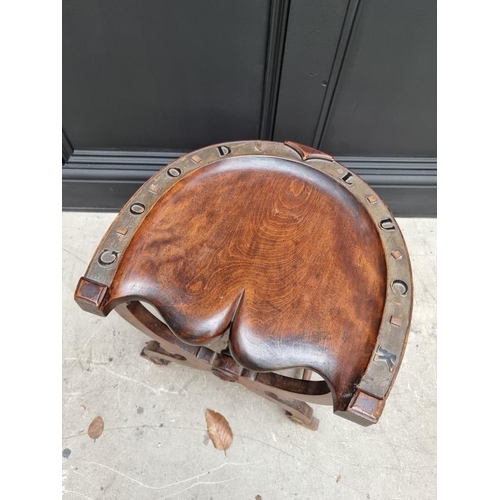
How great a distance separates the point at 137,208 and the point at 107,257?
137mm

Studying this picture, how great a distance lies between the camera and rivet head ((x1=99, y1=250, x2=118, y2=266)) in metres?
0.87

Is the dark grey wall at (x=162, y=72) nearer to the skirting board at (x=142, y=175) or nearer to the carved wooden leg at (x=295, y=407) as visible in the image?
the skirting board at (x=142, y=175)

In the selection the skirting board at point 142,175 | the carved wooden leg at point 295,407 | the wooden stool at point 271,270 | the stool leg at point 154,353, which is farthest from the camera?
the skirting board at point 142,175

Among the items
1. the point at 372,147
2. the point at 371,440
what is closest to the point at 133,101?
the point at 372,147

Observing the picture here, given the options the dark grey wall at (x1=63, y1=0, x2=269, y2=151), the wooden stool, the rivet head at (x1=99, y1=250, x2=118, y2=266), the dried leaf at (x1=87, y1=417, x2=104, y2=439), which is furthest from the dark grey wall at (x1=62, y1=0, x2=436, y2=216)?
the dried leaf at (x1=87, y1=417, x2=104, y2=439)

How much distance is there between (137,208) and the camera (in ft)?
3.06

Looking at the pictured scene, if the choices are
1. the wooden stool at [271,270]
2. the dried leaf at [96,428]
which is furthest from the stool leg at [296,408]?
the dried leaf at [96,428]

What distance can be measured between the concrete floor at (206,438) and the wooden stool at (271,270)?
328 mm

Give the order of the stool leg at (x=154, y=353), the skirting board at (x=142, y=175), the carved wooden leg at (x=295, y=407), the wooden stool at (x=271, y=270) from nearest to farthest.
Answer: the wooden stool at (x=271, y=270) → the carved wooden leg at (x=295, y=407) → the stool leg at (x=154, y=353) → the skirting board at (x=142, y=175)

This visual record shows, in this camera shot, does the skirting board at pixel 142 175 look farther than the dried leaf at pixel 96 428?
Yes

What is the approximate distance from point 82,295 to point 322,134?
942mm

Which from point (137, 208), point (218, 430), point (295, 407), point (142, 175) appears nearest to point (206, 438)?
point (218, 430)

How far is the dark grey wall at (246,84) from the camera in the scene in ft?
3.45

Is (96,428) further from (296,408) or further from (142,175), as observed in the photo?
(142,175)
